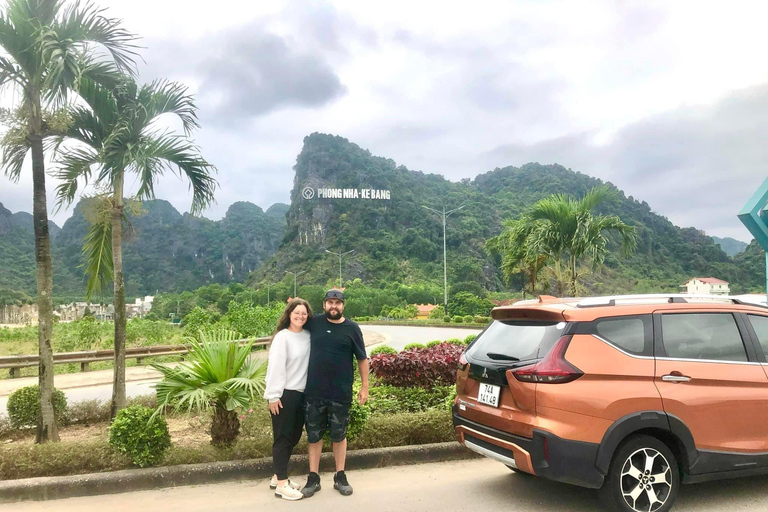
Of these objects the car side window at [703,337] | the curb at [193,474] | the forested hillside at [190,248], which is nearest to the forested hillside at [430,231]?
the forested hillside at [190,248]

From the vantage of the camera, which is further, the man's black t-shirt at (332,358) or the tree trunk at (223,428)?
the tree trunk at (223,428)

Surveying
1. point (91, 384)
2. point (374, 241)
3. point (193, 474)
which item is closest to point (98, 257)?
point (193, 474)

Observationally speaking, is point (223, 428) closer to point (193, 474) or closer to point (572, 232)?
point (193, 474)

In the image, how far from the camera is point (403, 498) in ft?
14.2

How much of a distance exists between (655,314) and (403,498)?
243cm

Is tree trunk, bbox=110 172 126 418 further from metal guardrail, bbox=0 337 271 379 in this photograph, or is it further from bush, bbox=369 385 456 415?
metal guardrail, bbox=0 337 271 379

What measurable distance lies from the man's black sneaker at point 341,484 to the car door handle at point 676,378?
257cm

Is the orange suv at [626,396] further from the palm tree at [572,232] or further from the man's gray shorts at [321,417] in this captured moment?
the palm tree at [572,232]

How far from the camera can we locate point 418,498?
4.34m

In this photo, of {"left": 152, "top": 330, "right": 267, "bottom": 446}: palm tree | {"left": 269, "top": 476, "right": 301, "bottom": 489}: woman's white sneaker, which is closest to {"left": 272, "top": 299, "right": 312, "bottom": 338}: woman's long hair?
{"left": 152, "top": 330, "right": 267, "bottom": 446}: palm tree

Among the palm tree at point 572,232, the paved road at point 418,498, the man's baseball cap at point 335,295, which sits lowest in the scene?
the paved road at point 418,498

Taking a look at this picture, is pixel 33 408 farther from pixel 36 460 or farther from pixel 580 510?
pixel 580 510

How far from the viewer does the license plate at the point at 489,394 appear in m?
3.98

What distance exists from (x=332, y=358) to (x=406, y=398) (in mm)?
3728
